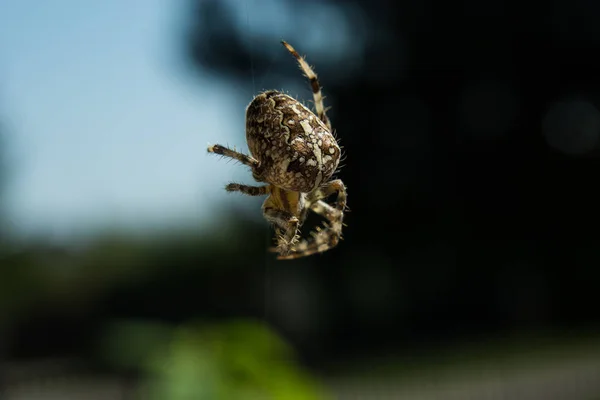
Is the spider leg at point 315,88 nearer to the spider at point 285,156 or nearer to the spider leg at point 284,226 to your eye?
the spider at point 285,156

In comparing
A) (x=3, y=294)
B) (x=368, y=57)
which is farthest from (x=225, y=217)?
(x=368, y=57)

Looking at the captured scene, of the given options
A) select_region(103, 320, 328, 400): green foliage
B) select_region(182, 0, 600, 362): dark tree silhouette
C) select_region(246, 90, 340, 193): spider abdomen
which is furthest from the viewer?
select_region(182, 0, 600, 362): dark tree silhouette

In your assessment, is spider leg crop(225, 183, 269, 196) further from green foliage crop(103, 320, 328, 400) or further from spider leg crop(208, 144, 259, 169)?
green foliage crop(103, 320, 328, 400)

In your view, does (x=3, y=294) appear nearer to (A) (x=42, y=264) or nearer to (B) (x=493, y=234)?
(A) (x=42, y=264)

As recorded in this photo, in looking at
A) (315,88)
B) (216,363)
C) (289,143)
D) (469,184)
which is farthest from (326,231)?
(469,184)

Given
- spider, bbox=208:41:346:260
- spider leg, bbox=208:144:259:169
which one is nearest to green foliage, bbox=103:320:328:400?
spider, bbox=208:41:346:260

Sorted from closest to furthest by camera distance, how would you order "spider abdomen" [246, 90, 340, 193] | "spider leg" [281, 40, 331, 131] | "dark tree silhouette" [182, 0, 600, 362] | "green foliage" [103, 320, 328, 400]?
"spider abdomen" [246, 90, 340, 193]
"spider leg" [281, 40, 331, 131]
"green foliage" [103, 320, 328, 400]
"dark tree silhouette" [182, 0, 600, 362]

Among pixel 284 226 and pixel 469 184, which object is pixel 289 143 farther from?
pixel 469 184

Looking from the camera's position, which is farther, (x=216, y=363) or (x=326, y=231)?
(x=216, y=363)
